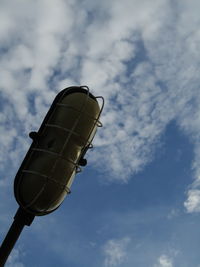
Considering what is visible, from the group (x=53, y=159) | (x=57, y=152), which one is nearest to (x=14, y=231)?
(x=53, y=159)

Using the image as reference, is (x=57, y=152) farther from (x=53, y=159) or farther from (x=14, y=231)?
(x=14, y=231)

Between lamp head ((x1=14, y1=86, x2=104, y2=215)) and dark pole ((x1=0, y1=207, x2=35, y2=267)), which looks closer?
dark pole ((x1=0, y1=207, x2=35, y2=267))

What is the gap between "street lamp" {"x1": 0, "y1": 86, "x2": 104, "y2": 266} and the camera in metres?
4.15

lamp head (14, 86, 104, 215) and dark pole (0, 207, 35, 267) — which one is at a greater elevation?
lamp head (14, 86, 104, 215)

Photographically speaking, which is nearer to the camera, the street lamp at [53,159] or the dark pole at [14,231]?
the dark pole at [14,231]

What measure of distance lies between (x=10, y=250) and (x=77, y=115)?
80.7 inches

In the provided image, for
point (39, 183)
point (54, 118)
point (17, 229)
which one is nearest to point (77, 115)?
point (54, 118)

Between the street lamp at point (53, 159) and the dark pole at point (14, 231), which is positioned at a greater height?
the street lamp at point (53, 159)

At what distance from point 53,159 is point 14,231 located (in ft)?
3.54

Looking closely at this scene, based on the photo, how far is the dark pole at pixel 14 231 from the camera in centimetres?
387

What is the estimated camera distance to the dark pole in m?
3.87

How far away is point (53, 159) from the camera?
4.21 m

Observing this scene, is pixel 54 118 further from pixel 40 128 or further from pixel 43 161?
pixel 43 161

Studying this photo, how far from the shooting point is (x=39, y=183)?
4.13 meters
